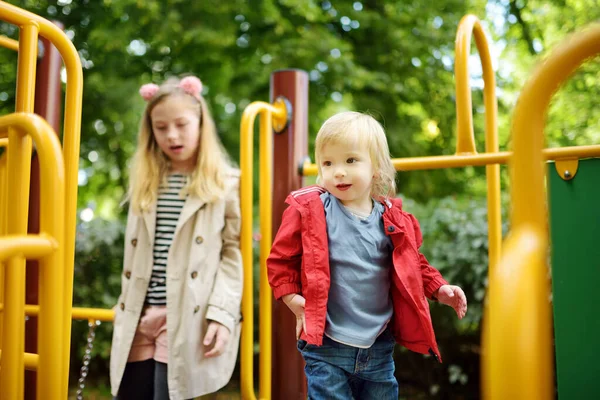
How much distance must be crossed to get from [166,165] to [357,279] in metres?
1.07

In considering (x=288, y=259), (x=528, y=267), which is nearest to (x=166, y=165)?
(x=288, y=259)

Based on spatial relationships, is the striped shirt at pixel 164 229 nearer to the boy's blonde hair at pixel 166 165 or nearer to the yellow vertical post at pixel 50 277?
the boy's blonde hair at pixel 166 165

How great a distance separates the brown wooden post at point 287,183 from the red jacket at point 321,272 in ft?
2.35

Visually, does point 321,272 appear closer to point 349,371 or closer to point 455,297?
point 349,371

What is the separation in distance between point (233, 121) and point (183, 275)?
3916 mm

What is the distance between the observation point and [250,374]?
2.19 m

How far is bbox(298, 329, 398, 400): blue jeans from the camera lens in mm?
1571

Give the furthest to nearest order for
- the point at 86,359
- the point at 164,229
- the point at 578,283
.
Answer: the point at 164,229
the point at 86,359
the point at 578,283

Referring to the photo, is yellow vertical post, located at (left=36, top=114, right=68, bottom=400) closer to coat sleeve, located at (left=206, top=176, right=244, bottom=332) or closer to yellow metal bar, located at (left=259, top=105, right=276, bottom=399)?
coat sleeve, located at (left=206, top=176, right=244, bottom=332)

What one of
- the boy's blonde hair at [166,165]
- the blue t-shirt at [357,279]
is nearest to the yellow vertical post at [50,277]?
the blue t-shirt at [357,279]

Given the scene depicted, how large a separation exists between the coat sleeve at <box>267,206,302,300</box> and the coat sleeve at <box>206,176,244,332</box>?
1.78 ft

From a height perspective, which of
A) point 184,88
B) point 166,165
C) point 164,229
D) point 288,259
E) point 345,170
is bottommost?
point 288,259

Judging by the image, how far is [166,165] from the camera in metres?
2.33

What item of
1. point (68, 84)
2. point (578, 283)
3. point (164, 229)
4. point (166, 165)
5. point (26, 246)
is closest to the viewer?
point (26, 246)
